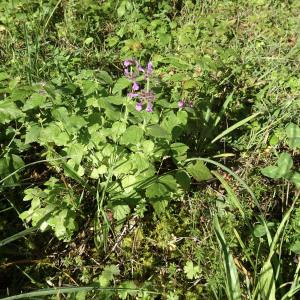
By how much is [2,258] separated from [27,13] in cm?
236

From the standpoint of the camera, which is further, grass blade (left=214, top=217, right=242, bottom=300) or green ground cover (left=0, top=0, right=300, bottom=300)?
green ground cover (left=0, top=0, right=300, bottom=300)

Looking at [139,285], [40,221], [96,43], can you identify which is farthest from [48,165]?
[96,43]

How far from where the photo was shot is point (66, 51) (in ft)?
10.6

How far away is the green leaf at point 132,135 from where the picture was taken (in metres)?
1.92

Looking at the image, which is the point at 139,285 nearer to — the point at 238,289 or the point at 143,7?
the point at 238,289

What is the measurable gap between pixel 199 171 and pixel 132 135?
486mm

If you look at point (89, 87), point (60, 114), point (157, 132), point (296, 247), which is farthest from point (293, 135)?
point (60, 114)

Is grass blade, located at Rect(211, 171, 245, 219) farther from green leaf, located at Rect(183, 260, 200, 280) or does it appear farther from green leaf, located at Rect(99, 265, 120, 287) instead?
green leaf, located at Rect(99, 265, 120, 287)

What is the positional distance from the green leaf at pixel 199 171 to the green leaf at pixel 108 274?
0.63m

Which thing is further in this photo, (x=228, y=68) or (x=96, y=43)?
(x=96, y=43)

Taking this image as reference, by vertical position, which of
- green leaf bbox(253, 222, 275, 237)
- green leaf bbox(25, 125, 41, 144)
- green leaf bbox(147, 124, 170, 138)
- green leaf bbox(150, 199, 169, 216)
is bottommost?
green leaf bbox(253, 222, 275, 237)

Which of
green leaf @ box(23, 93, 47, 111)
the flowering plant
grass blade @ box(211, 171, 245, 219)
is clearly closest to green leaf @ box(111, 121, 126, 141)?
the flowering plant

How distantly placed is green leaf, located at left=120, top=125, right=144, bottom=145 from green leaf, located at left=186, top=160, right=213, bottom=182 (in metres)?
0.42

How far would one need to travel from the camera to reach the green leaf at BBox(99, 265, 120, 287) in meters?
1.94
